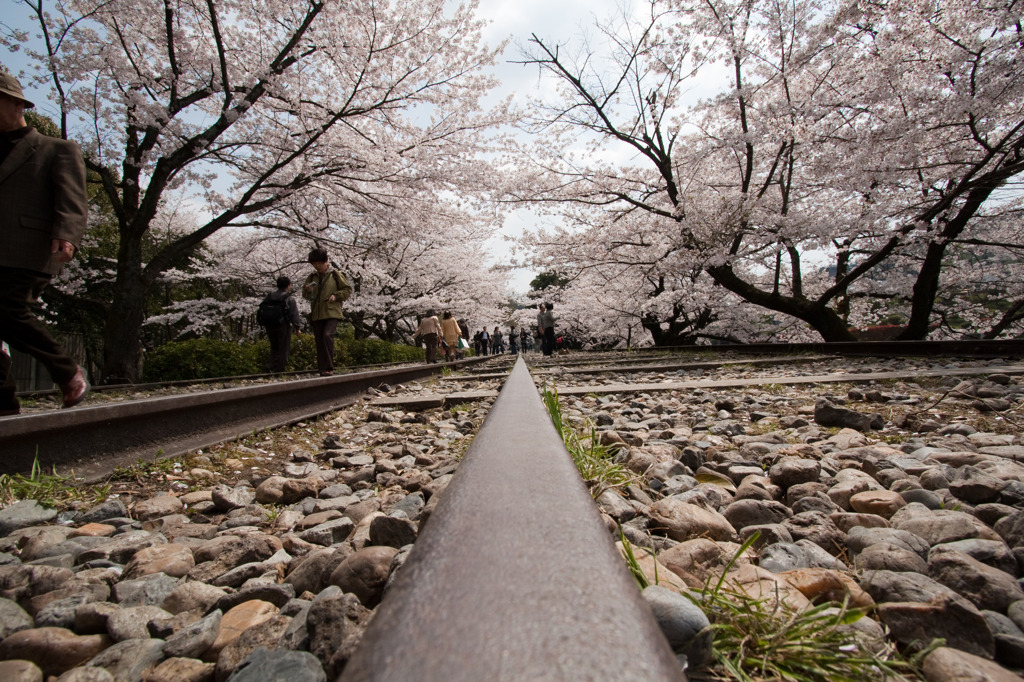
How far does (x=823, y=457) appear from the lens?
207cm

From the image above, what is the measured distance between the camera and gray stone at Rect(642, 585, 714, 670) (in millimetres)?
743

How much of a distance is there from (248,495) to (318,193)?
41.7 feet

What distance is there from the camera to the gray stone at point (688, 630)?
743mm

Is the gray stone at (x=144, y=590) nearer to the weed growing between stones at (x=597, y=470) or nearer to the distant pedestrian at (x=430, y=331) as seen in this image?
the weed growing between stones at (x=597, y=470)

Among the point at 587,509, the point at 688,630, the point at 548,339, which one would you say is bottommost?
the point at 688,630

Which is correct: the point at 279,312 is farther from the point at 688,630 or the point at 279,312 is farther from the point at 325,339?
the point at 688,630

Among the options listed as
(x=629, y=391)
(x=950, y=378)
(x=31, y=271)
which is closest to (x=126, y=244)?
(x=31, y=271)

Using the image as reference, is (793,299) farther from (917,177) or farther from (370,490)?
(370,490)

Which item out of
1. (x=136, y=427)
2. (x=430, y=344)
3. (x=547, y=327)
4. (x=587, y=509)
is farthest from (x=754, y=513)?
(x=547, y=327)

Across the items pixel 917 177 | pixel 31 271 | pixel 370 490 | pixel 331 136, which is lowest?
pixel 370 490

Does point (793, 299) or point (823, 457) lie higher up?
point (793, 299)

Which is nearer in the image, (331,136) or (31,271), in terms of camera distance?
(31,271)

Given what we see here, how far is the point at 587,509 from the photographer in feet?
2.34

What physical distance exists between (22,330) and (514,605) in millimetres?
4034
